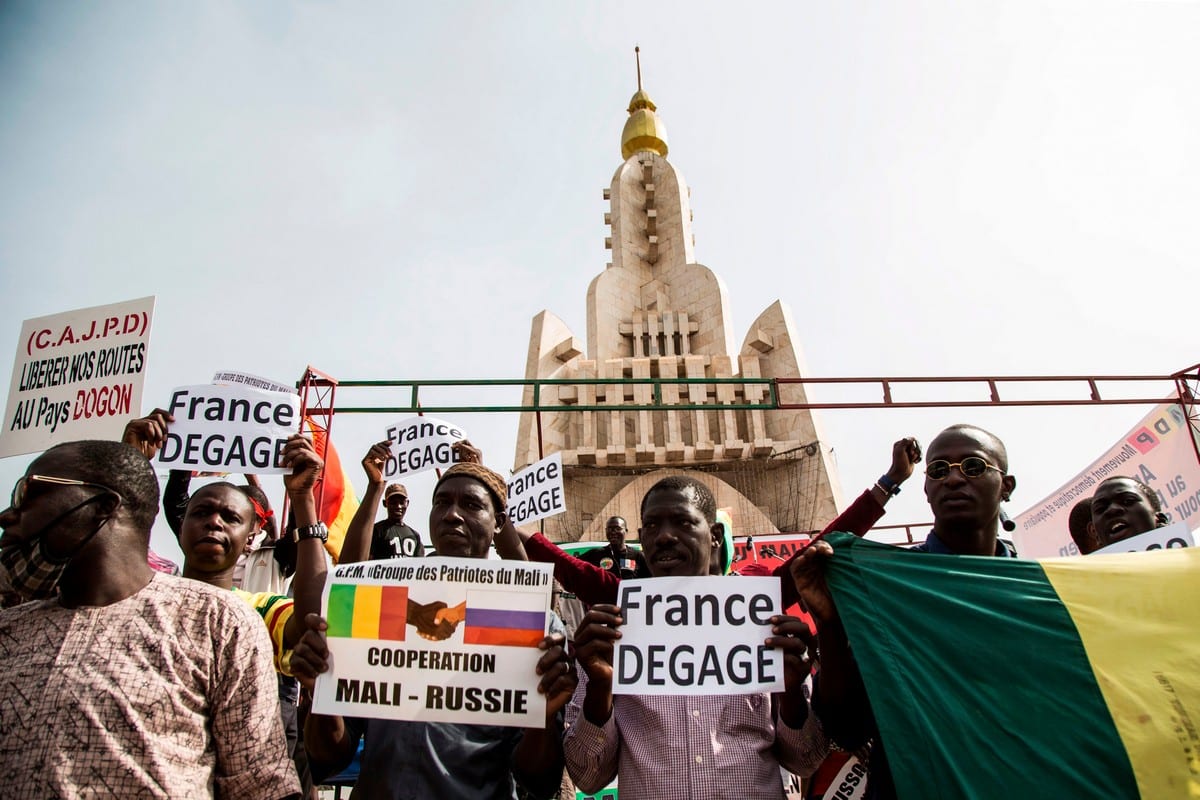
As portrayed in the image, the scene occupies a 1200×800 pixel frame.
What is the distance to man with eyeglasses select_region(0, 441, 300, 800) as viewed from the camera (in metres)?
2.00

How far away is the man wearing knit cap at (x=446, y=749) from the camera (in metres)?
2.61

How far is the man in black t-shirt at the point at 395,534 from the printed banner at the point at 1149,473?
733 centimetres

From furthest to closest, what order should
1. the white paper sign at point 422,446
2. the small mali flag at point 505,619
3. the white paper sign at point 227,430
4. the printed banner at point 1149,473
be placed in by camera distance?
the printed banner at point 1149,473 → the white paper sign at point 422,446 → the white paper sign at point 227,430 → the small mali flag at point 505,619

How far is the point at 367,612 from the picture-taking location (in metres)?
2.75

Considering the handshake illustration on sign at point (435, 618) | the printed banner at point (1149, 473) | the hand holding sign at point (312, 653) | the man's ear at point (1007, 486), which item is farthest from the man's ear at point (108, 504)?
the printed banner at point (1149, 473)

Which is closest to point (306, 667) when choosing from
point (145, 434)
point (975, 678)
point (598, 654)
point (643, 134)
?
point (598, 654)

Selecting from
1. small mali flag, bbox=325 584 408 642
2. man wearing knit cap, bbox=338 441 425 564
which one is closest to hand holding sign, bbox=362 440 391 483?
man wearing knit cap, bbox=338 441 425 564

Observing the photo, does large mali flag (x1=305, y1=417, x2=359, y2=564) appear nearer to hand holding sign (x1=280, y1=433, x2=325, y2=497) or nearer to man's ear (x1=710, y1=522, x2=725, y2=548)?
hand holding sign (x1=280, y1=433, x2=325, y2=497)

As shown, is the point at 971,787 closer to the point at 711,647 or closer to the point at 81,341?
the point at 711,647

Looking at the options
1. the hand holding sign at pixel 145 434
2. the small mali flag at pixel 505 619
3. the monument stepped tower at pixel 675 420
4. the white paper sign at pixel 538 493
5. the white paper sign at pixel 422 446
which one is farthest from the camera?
the monument stepped tower at pixel 675 420

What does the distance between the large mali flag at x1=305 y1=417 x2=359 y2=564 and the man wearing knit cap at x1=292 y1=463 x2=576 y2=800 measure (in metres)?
4.53

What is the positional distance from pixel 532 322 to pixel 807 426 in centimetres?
894

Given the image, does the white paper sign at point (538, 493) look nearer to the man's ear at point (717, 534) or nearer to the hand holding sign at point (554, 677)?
the man's ear at point (717, 534)

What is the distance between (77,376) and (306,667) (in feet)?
15.7
